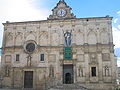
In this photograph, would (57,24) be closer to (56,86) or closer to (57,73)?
(57,73)

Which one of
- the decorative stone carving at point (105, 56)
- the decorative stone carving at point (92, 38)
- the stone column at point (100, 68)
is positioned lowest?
the stone column at point (100, 68)

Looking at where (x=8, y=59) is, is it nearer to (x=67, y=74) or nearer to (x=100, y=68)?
(x=67, y=74)

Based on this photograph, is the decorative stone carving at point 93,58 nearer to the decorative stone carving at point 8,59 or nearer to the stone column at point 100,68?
the stone column at point 100,68

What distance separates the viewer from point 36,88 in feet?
95.9

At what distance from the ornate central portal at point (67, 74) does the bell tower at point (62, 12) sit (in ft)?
28.8

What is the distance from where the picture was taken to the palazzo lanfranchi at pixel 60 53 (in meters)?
28.0

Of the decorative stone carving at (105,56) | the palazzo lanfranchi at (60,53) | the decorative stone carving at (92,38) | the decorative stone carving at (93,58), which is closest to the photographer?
the palazzo lanfranchi at (60,53)

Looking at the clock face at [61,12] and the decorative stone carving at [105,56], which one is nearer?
the decorative stone carving at [105,56]

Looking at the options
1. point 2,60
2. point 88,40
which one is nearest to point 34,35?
point 2,60

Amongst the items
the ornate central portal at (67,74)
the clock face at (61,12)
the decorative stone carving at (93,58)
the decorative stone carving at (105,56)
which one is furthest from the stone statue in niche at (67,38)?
the decorative stone carving at (105,56)

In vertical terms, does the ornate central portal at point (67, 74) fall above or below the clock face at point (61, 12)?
below

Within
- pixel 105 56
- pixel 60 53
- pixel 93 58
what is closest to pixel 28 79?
pixel 60 53

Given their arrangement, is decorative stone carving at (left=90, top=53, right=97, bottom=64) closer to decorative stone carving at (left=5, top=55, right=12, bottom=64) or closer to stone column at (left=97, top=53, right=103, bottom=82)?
stone column at (left=97, top=53, right=103, bottom=82)

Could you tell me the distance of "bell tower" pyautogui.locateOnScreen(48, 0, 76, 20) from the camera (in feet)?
102
